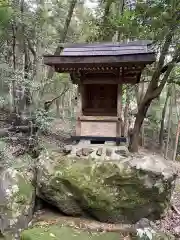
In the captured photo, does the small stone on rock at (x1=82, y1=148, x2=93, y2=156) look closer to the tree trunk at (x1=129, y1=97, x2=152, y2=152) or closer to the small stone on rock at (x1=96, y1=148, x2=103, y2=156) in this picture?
the small stone on rock at (x1=96, y1=148, x2=103, y2=156)

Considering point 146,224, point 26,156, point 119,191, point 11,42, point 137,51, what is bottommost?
point 146,224

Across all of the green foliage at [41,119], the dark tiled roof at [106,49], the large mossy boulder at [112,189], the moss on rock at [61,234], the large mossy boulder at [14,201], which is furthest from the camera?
the green foliage at [41,119]

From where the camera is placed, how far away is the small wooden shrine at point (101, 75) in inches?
239

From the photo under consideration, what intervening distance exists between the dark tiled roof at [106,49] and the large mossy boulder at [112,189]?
2724 mm

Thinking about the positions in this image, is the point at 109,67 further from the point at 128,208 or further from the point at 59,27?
the point at 59,27

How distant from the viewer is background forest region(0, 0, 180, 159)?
6875mm

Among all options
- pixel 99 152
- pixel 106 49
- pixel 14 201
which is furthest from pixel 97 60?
pixel 14 201

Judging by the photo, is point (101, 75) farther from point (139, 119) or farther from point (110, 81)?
point (139, 119)

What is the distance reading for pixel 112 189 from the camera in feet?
18.9

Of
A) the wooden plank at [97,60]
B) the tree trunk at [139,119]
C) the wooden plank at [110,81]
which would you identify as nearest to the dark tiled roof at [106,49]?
the wooden plank at [97,60]

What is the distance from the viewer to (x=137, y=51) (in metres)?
6.12

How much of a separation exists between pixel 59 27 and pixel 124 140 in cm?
848

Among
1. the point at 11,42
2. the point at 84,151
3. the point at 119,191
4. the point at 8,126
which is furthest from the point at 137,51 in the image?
the point at 11,42

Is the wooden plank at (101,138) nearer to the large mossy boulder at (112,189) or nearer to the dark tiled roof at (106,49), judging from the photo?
the large mossy boulder at (112,189)
